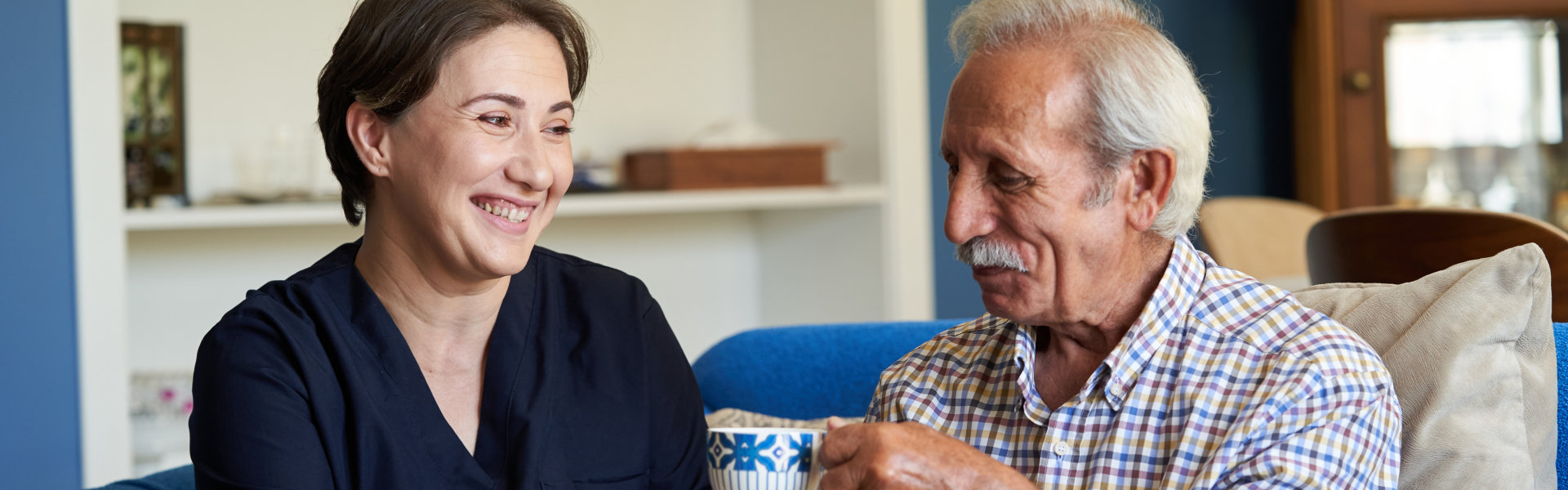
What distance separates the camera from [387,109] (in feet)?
4.59

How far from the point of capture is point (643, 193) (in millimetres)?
3031

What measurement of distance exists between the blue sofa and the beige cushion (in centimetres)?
74

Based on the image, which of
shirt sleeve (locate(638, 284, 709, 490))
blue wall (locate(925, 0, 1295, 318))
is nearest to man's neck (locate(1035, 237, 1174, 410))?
shirt sleeve (locate(638, 284, 709, 490))

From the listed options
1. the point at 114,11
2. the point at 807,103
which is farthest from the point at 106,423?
the point at 807,103

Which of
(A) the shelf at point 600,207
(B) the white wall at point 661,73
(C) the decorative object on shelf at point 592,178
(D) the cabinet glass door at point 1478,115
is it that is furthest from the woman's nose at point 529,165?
(D) the cabinet glass door at point 1478,115

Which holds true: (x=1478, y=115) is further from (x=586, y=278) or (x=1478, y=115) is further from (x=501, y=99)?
(x=501, y=99)

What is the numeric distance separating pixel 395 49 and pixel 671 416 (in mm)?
498

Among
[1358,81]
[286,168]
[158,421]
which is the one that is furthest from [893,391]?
[1358,81]

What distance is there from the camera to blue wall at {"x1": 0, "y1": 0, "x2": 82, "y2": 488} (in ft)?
8.07

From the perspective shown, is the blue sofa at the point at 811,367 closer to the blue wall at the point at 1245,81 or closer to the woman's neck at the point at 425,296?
the woman's neck at the point at 425,296

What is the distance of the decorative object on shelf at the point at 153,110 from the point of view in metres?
2.73

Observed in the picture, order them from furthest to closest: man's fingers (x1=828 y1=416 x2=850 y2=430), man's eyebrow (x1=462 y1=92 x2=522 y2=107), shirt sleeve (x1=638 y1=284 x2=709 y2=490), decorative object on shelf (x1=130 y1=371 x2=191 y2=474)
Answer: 1. decorative object on shelf (x1=130 y1=371 x2=191 y2=474)
2. shirt sleeve (x1=638 y1=284 x2=709 y2=490)
3. man's eyebrow (x1=462 y1=92 x2=522 y2=107)
4. man's fingers (x1=828 y1=416 x2=850 y2=430)

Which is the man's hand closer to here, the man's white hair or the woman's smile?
the man's white hair

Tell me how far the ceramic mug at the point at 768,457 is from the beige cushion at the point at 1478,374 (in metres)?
0.57
